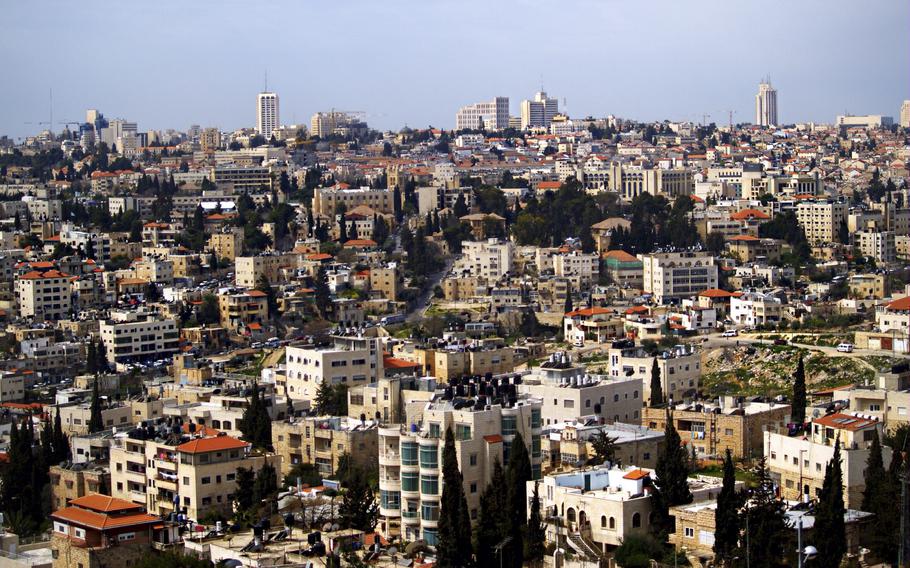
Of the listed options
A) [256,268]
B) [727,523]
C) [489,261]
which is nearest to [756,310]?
[489,261]

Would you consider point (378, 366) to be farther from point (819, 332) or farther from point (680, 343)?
point (819, 332)

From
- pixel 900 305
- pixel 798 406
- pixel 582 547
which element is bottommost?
pixel 582 547

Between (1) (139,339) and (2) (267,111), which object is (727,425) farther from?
(2) (267,111)

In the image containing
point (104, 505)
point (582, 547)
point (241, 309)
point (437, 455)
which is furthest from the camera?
point (241, 309)

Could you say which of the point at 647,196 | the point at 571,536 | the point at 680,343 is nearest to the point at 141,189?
the point at 647,196

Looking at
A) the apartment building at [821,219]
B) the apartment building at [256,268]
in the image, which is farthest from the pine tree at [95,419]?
the apartment building at [821,219]

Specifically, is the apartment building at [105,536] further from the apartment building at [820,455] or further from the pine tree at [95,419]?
the pine tree at [95,419]
